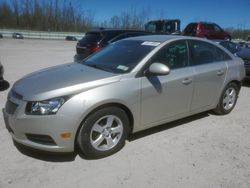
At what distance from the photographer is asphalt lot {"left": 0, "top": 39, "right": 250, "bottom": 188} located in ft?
9.59

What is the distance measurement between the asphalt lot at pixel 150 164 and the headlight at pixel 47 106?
28.2 inches

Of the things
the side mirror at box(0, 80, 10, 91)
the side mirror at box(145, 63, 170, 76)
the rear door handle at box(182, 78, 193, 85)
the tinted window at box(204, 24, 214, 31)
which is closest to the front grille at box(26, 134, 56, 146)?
the side mirror at box(145, 63, 170, 76)

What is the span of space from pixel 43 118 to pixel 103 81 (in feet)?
2.85

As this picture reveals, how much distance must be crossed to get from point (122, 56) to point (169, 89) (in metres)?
0.91

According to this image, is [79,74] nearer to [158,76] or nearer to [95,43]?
[158,76]

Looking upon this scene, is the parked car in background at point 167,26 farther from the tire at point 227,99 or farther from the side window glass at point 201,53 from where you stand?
the side window glass at point 201,53

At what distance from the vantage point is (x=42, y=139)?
3094 mm

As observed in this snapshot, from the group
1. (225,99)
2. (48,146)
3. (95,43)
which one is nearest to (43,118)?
→ (48,146)

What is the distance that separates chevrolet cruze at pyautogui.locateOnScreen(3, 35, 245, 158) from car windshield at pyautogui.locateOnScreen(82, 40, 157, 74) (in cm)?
2

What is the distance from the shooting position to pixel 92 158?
339cm

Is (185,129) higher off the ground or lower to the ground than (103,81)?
lower

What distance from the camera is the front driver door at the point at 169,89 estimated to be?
12.1 feet

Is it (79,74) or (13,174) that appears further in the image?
(79,74)

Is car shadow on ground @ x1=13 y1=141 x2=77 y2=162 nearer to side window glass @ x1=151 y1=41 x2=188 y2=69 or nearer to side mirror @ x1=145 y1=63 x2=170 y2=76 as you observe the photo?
side mirror @ x1=145 y1=63 x2=170 y2=76
